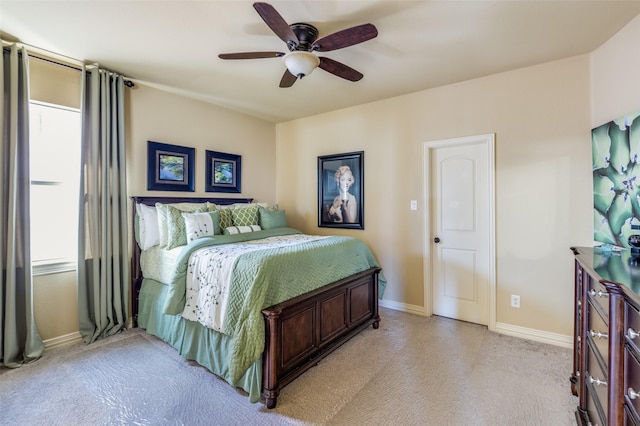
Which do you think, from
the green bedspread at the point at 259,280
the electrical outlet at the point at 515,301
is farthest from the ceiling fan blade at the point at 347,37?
the electrical outlet at the point at 515,301

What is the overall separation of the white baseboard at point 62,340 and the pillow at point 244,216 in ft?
5.80

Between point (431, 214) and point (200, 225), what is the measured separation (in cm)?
251

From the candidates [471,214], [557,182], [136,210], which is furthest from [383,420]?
[136,210]

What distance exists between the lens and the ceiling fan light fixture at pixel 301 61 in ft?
6.49

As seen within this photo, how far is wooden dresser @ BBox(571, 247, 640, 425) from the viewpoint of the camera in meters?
1.00

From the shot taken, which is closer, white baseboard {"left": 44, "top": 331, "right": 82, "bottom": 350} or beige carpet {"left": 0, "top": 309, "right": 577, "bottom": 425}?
beige carpet {"left": 0, "top": 309, "right": 577, "bottom": 425}

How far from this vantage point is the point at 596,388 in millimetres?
1394

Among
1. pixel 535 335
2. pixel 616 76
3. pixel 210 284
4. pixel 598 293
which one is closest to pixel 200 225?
pixel 210 284

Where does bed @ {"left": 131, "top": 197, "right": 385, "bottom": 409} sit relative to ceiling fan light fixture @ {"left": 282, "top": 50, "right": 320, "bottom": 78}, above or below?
below

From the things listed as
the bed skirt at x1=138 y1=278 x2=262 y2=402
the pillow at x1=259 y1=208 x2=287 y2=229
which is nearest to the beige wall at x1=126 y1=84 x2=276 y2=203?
the pillow at x1=259 y1=208 x2=287 y2=229

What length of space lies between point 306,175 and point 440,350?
285 cm

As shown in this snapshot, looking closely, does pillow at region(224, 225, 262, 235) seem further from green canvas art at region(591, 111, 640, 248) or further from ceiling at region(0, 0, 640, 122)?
green canvas art at region(591, 111, 640, 248)

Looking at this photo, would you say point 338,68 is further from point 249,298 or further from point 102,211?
point 102,211

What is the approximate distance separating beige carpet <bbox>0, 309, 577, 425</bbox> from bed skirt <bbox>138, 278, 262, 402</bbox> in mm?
90
